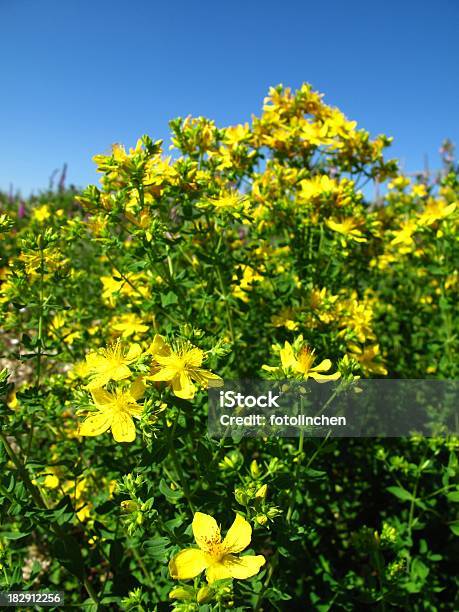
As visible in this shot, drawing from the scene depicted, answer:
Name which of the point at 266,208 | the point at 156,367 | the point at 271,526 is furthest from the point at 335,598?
the point at 266,208

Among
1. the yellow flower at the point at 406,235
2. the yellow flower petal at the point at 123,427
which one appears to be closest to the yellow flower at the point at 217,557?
the yellow flower petal at the point at 123,427

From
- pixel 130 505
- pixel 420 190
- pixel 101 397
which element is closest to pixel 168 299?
pixel 101 397

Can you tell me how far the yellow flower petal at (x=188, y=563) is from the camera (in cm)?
117

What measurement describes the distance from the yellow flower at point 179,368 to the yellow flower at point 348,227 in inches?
46.6

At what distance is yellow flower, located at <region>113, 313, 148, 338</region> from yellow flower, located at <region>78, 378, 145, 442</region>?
2.08ft

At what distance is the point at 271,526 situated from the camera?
4.65ft

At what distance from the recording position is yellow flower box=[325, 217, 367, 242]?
227 centimetres

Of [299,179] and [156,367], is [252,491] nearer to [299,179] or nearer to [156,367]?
[156,367]

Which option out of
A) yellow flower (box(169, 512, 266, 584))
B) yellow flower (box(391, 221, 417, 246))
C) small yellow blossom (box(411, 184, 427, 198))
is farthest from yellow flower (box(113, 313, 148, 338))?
small yellow blossom (box(411, 184, 427, 198))

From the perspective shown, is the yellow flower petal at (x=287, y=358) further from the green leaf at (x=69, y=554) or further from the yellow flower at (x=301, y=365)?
the green leaf at (x=69, y=554)

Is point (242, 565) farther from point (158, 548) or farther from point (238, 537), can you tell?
point (158, 548)

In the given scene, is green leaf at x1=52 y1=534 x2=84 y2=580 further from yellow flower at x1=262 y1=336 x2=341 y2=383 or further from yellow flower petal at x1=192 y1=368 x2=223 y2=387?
yellow flower at x1=262 y1=336 x2=341 y2=383

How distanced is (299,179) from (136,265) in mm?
1157

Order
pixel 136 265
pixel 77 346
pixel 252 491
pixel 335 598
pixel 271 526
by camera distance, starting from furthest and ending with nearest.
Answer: pixel 77 346 → pixel 335 598 → pixel 136 265 → pixel 271 526 → pixel 252 491
